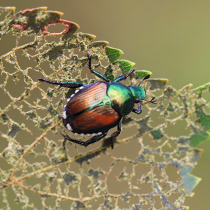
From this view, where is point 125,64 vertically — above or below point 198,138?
above

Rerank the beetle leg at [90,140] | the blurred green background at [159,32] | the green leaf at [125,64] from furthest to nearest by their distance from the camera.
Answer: the blurred green background at [159,32] → the beetle leg at [90,140] → the green leaf at [125,64]

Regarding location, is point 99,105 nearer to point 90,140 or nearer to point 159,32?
point 90,140

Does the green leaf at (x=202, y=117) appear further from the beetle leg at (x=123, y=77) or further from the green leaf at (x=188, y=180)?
the beetle leg at (x=123, y=77)

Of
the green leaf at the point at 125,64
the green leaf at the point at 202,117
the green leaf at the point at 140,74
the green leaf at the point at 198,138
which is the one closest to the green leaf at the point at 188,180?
the green leaf at the point at 198,138

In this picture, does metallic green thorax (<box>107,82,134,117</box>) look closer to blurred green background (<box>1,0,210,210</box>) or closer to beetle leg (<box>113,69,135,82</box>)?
beetle leg (<box>113,69,135,82</box>)

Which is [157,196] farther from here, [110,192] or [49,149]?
[49,149]

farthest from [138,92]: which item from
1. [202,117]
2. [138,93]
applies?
[202,117]

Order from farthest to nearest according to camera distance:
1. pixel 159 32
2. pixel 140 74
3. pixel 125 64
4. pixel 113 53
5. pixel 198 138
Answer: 1. pixel 159 32
2. pixel 198 138
3. pixel 140 74
4. pixel 125 64
5. pixel 113 53

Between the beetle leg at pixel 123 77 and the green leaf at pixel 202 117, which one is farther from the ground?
the beetle leg at pixel 123 77
